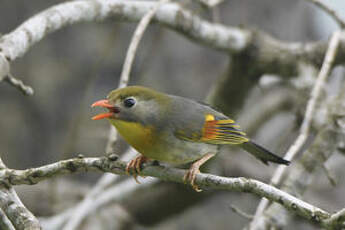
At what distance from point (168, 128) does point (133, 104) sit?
288 millimetres

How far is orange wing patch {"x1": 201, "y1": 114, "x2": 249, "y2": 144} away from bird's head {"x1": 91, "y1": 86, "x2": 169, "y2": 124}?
1.25 ft

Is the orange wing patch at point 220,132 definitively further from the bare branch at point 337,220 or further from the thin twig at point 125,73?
the bare branch at point 337,220

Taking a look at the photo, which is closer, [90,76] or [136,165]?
[136,165]

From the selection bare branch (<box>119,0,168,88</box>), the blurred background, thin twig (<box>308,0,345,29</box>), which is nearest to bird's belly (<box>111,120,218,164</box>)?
bare branch (<box>119,0,168,88</box>)

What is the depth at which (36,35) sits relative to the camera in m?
3.47

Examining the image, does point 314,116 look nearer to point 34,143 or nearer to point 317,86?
point 317,86

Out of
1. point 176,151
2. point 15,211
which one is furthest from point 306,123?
point 15,211

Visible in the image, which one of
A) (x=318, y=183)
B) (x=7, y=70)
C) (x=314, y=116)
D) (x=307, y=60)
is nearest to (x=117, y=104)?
(x=7, y=70)

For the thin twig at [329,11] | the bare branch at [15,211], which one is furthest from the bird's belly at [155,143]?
the thin twig at [329,11]

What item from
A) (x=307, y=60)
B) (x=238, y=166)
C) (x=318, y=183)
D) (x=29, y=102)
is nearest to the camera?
(x=307, y=60)

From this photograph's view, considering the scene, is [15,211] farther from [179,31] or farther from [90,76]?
[90,76]

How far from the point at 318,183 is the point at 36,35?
4273 mm

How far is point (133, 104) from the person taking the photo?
3178mm

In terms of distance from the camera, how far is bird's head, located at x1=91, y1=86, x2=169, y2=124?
311 cm
